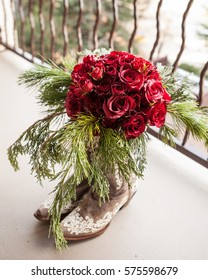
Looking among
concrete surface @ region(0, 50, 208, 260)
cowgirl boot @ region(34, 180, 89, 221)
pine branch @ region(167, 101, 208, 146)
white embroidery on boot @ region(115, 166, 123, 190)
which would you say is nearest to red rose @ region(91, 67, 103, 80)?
pine branch @ region(167, 101, 208, 146)

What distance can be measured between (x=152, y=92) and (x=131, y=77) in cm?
7

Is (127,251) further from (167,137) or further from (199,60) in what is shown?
(199,60)

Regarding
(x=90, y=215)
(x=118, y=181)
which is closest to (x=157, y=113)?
(x=118, y=181)

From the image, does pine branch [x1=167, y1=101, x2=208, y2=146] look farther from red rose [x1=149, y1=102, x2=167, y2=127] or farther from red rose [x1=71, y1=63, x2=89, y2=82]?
red rose [x1=71, y1=63, x2=89, y2=82]

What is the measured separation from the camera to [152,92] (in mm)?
815

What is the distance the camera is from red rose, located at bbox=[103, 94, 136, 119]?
31.4 inches

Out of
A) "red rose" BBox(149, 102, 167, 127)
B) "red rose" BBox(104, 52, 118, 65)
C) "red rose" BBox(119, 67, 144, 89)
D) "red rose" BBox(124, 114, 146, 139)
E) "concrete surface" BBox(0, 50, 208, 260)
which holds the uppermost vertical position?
"red rose" BBox(104, 52, 118, 65)

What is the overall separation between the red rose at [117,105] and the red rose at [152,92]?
49 mm

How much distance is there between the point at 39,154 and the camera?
925 mm

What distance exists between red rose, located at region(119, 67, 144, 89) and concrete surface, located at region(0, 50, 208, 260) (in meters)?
0.66

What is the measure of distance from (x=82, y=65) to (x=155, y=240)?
0.74 m

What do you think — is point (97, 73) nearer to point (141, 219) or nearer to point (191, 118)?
point (191, 118)

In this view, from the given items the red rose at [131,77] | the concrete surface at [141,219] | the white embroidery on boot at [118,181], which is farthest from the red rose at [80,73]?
the concrete surface at [141,219]
